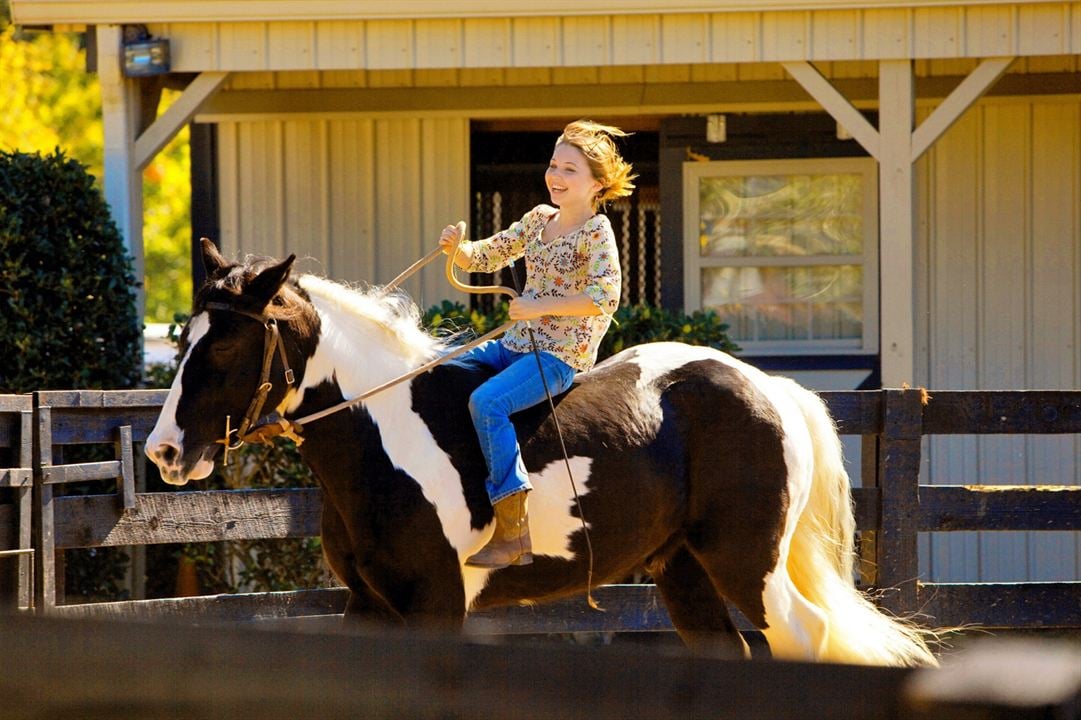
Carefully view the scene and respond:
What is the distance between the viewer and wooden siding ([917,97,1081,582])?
380 inches

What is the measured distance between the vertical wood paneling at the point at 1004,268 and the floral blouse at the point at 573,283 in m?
5.94

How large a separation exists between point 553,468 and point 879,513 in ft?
8.20

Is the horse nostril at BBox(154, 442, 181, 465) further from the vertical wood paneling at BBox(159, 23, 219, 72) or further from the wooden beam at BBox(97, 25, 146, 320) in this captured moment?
the vertical wood paneling at BBox(159, 23, 219, 72)

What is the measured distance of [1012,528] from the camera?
21.1 ft

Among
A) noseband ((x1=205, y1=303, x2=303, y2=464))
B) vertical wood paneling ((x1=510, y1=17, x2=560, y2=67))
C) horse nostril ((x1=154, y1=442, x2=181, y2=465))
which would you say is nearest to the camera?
horse nostril ((x1=154, y1=442, x2=181, y2=465))

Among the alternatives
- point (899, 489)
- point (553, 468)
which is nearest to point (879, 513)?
point (899, 489)

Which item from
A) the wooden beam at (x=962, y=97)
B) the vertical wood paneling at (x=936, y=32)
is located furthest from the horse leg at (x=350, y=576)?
the vertical wood paneling at (x=936, y=32)

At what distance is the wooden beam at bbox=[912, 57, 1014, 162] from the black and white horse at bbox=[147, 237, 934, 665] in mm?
3404

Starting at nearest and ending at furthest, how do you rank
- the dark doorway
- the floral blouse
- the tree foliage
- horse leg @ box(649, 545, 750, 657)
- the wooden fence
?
1. the floral blouse
2. horse leg @ box(649, 545, 750, 657)
3. the wooden fence
4. the dark doorway
5. the tree foliage

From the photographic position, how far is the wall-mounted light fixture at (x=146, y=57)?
27.2ft

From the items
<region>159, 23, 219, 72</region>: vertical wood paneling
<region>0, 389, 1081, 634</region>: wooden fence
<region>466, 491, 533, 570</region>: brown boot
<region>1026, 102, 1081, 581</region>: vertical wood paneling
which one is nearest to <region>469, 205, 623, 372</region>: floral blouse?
<region>466, 491, 533, 570</region>: brown boot

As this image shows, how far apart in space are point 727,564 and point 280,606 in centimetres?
249

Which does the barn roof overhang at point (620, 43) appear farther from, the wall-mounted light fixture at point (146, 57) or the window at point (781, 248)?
the window at point (781, 248)

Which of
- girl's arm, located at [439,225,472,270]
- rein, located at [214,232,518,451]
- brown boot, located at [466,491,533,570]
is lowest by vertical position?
brown boot, located at [466,491,533,570]
